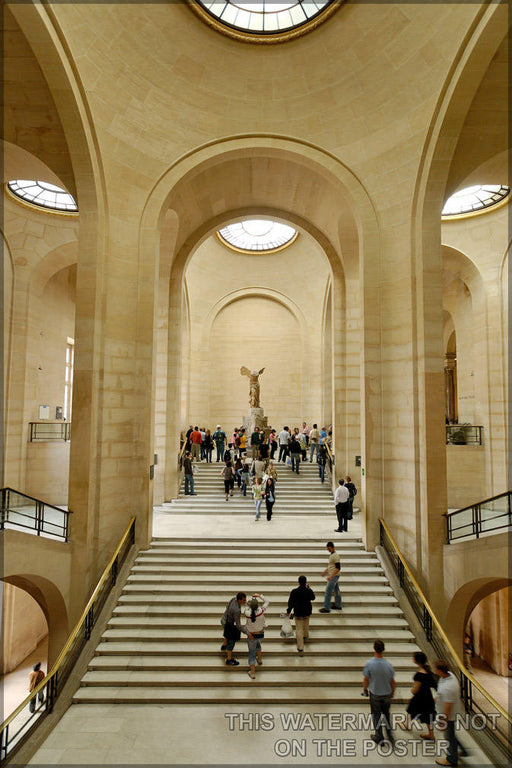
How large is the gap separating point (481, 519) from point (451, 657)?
9.06 ft

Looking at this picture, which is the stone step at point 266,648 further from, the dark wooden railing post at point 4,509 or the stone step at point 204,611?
the dark wooden railing post at point 4,509

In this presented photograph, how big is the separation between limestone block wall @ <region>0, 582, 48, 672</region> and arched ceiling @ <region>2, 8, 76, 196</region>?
1230cm

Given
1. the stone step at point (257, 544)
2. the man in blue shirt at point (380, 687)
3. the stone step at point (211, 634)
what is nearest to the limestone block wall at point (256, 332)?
the stone step at point (257, 544)

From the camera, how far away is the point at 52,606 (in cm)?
958

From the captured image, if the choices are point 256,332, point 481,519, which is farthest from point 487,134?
point 256,332

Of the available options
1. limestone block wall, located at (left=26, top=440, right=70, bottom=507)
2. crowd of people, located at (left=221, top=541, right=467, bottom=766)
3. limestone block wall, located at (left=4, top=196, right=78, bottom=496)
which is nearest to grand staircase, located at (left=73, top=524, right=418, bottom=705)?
crowd of people, located at (left=221, top=541, right=467, bottom=766)

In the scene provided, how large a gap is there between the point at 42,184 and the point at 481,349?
15897 mm

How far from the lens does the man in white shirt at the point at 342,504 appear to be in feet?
36.4

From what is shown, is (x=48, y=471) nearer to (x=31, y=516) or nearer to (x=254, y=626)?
(x=31, y=516)

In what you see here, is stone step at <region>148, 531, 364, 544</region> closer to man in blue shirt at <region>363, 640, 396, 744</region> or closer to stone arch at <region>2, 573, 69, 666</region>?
stone arch at <region>2, 573, 69, 666</region>

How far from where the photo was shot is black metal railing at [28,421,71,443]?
16.2 meters

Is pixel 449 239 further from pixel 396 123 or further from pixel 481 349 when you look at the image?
pixel 396 123

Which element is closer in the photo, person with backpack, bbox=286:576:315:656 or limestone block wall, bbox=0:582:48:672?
person with backpack, bbox=286:576:315:656

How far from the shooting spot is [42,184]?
14930 mm
